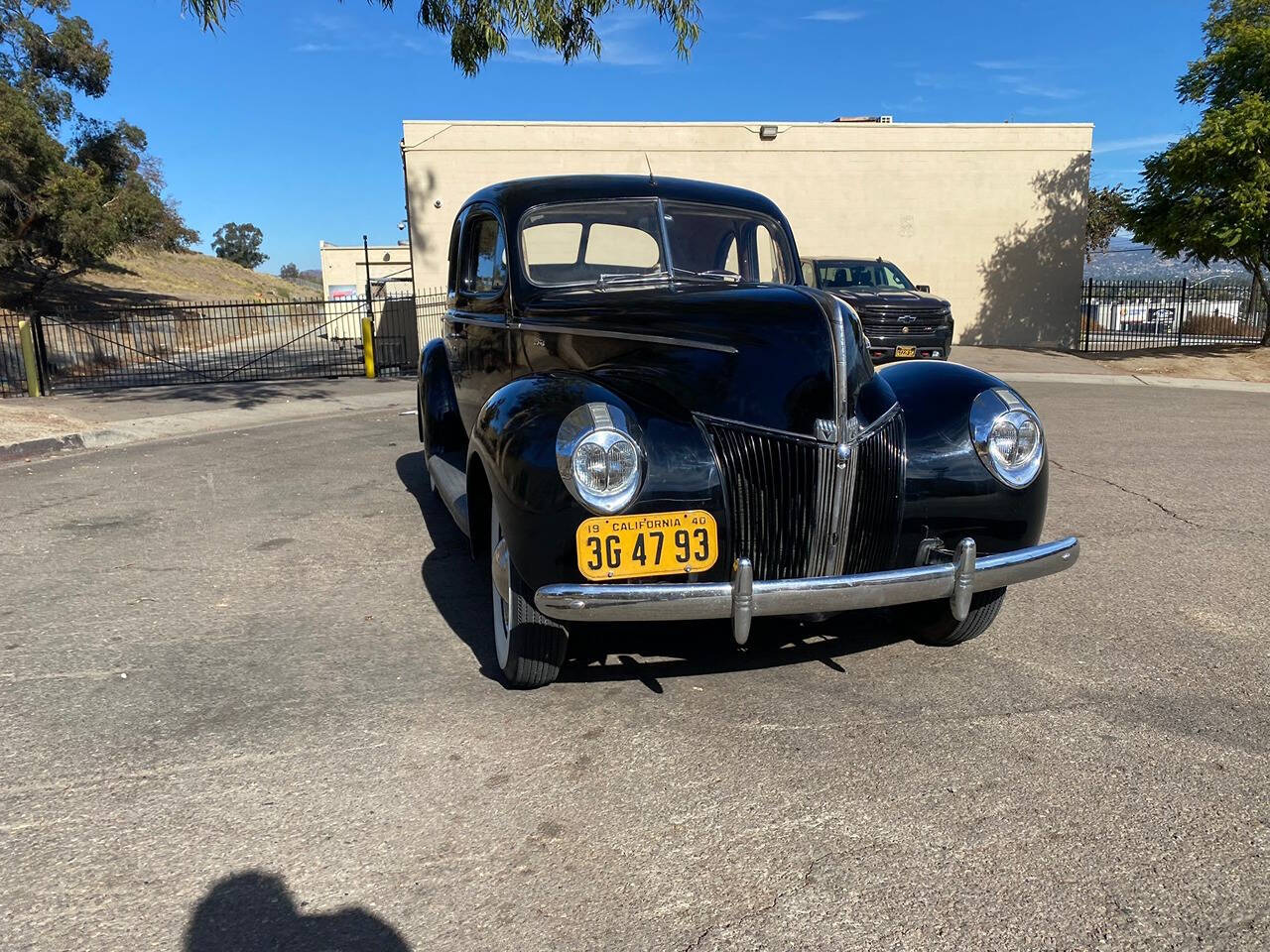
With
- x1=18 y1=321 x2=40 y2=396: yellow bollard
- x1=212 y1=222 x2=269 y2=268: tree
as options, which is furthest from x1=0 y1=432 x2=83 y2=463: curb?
x1=212 y1=222 x2=269 y2=268: tree

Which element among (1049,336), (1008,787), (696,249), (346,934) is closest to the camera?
(346,934)

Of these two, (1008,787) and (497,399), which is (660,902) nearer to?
(1008,787)

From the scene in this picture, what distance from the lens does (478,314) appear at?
4852mm

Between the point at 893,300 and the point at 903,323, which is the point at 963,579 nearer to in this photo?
the point at 903,323

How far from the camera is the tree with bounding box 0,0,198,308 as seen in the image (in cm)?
2489

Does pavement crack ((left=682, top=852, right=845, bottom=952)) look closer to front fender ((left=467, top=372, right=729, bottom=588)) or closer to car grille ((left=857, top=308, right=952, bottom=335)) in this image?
front fender ((left=467, top=372, right=729, bottom=588))

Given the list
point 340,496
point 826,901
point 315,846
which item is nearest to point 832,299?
point 826,901

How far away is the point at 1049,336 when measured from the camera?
21844mm

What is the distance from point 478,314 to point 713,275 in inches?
51.6

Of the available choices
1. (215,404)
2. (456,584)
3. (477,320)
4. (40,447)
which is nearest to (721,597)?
(456,584)

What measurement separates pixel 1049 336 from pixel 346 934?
2286cm

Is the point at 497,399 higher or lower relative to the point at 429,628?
higher

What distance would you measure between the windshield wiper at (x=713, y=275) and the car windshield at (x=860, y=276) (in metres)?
11.2

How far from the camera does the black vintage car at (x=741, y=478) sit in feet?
9.28
